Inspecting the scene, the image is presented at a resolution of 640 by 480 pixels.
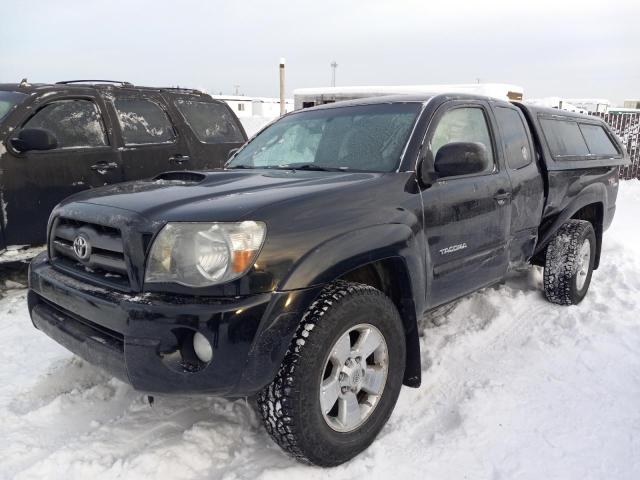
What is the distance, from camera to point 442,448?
8.16 feet

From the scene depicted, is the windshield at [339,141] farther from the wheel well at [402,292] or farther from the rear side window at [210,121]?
the rear side window at [210,121]

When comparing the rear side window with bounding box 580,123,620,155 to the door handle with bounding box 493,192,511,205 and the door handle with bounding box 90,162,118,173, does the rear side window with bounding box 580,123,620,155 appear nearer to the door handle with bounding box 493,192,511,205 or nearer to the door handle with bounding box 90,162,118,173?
the door handle with bounding box 493,192,511,205

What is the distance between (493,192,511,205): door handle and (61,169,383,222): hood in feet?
3.50

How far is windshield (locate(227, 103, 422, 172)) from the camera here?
115 inches

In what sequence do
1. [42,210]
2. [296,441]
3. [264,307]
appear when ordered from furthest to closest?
1. [42,210]
2. [296,441]
3. [264,307]

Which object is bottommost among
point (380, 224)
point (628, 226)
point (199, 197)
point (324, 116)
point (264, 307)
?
point (628, 226)

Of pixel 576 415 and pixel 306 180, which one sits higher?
pixel 306 180

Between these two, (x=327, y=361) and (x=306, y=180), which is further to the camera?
(x=306, y=180)

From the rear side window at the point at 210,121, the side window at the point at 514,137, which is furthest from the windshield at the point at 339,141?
the rear side window at the point at 210,121

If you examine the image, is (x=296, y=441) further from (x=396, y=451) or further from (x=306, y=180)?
(x=306, y=180)

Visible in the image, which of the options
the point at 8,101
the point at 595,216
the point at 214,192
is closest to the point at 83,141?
the point at 8,101

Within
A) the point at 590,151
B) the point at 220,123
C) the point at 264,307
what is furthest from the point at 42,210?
the point at 590,151

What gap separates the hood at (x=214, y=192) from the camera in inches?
83.4

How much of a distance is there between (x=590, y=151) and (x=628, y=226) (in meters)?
3.75
